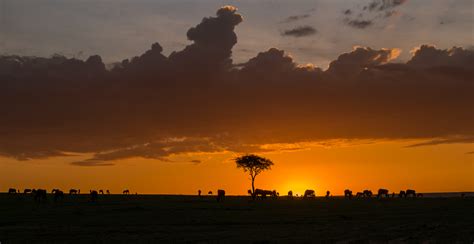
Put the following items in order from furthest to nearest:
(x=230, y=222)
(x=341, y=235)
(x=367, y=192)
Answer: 1. (x=367, y=192)
2. (x=230, y=222)
3. (x=341, y=235)

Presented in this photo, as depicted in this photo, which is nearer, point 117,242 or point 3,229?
point 117,242

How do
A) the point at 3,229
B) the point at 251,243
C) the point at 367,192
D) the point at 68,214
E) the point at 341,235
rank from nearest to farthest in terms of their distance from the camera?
the point at 251,243
the point at 341,235
the point at 3,229
the point at 68,214
the point at 367,192

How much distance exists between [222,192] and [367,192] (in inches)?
2010

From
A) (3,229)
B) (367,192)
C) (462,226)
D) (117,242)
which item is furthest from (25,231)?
(367,192)

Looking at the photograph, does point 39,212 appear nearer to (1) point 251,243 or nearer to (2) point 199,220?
(2) point 199,220

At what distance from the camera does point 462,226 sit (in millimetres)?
39438

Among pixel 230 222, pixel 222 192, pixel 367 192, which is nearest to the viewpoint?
pixel 230 222

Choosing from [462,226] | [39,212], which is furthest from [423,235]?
[39,212]

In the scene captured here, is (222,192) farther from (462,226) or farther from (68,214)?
(462,226)

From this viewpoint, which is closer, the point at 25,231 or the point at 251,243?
the point at 251,243

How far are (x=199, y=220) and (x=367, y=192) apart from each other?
98.0m

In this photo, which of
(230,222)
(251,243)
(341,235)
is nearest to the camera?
(251,243)

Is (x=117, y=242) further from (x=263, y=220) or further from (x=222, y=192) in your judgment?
(x=222, y=192)

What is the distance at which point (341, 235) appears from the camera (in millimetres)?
35969
